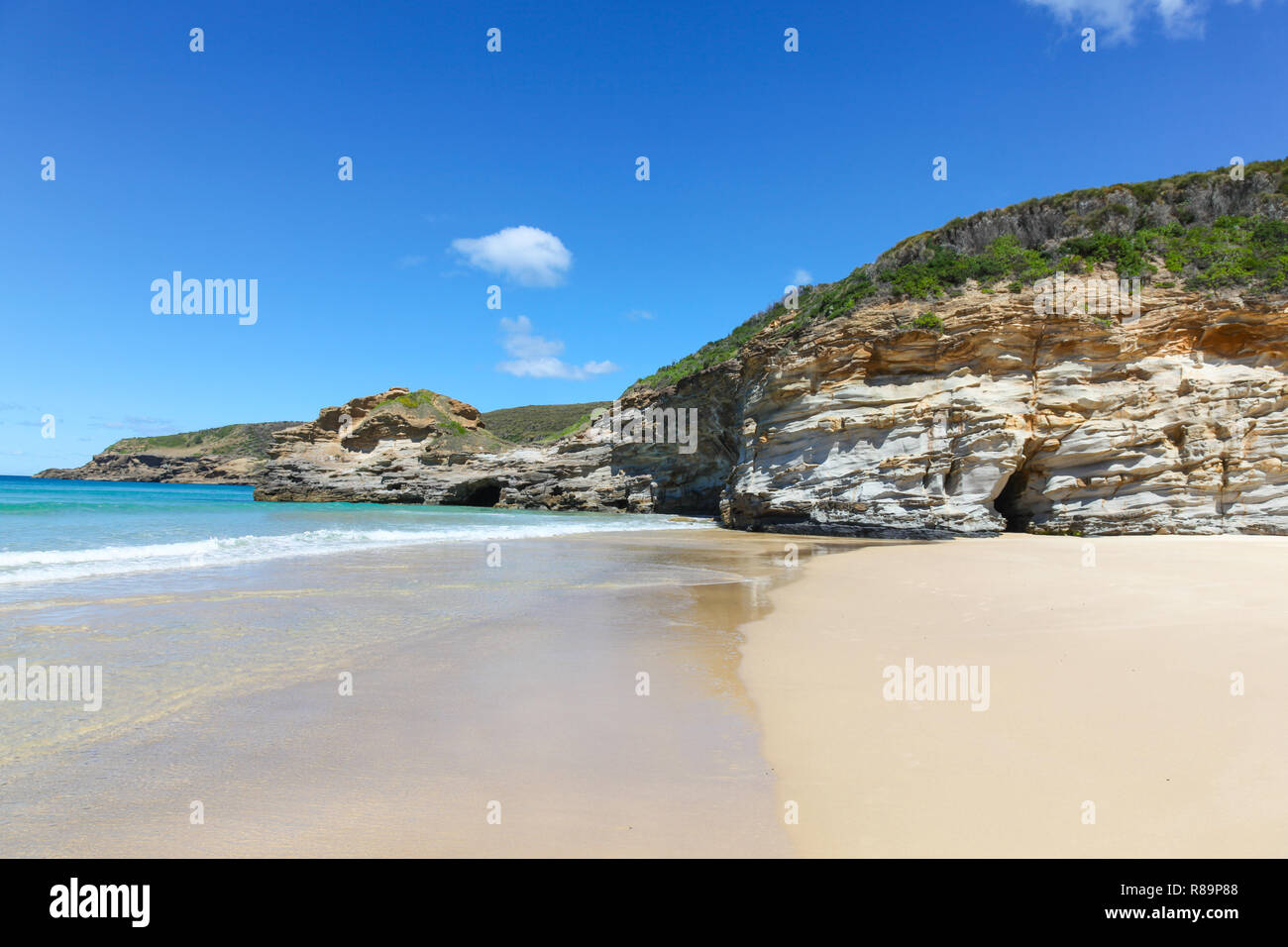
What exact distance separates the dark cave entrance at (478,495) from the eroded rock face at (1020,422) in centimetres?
2626

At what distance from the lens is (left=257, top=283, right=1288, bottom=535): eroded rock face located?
724 inches

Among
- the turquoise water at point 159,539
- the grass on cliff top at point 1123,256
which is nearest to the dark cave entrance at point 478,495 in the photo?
the turquoise water at point 159,539

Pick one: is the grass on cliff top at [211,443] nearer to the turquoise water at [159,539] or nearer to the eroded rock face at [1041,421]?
the turquoise water at [159,539]

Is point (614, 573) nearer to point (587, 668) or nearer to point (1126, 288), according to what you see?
point (587, 668)

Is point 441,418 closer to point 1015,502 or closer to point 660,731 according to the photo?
point 1015,502

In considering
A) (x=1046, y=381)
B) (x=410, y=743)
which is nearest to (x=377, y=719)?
(x=410, y=743)

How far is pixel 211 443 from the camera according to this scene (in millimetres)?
123188

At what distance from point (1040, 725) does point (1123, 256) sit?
24.5 metres

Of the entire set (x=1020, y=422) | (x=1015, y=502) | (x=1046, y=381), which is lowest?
(x=1015, y=502)

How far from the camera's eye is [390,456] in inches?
2034

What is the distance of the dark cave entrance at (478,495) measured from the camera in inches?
1938

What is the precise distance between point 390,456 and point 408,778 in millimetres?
52123

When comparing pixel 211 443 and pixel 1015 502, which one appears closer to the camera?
pixel 1015 502

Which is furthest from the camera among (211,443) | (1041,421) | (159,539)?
(211,443)
